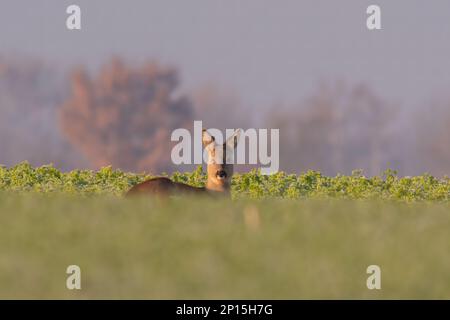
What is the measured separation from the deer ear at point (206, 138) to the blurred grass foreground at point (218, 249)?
149 inches

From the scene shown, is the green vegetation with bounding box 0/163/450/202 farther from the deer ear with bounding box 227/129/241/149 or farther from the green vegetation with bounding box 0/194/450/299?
the green vegetation with bounding box 0/194/450/299

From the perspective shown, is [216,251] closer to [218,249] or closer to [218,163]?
[218,249]

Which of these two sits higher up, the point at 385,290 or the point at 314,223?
the point at 314,223

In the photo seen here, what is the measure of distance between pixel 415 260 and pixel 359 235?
120cm

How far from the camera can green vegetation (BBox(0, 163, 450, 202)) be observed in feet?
75.0

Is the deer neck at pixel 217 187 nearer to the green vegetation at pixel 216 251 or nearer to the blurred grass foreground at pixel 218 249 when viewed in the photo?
the blurred grass foreground at pixel 218 249

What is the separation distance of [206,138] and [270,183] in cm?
714

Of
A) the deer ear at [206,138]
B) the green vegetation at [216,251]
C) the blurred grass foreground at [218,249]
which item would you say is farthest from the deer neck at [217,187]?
the green vegetation at [216,251]

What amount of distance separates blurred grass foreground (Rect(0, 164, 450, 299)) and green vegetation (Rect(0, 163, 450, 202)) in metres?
8.02

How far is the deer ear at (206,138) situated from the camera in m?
18.1

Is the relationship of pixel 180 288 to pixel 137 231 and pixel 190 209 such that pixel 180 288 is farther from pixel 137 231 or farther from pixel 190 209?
pixel 190 209

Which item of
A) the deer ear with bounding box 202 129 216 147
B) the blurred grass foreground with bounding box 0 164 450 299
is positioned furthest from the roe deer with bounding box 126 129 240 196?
the blurred grass foreground with bounding box 0 164 450 299

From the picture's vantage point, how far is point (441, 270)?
10445 mm
